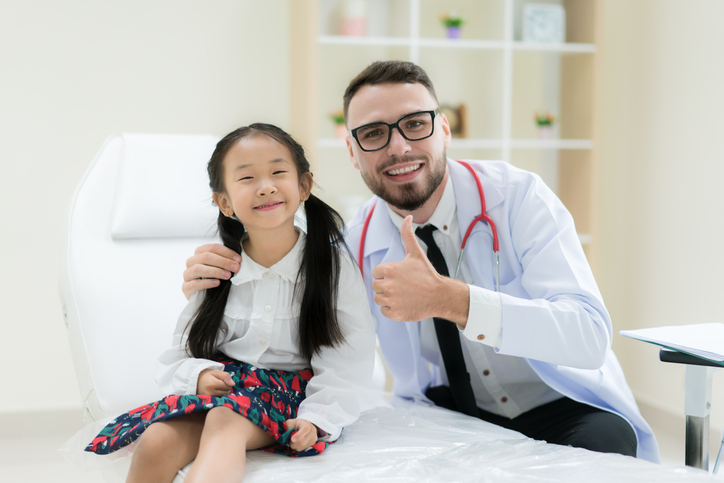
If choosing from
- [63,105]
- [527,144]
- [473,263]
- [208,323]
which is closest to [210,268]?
[208,323]

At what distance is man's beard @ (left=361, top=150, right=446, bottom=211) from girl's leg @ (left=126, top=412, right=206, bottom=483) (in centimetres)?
70

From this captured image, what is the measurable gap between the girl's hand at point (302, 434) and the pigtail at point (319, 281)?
0.52 feet

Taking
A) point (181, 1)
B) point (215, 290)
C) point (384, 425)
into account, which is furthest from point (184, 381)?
point (181, 1)

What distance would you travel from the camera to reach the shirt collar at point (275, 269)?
1270 millimetres

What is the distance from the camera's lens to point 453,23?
2.72 metres

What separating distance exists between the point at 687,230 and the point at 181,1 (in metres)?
2.36

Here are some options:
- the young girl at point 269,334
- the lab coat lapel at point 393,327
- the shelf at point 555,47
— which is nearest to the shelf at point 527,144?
the shelf at point 555,47

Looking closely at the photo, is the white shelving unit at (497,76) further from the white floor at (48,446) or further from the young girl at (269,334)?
the young girl at (269,334)

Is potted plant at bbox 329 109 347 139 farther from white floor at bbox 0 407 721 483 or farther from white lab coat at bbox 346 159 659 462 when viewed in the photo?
white floor at bbox 0 407 721 483

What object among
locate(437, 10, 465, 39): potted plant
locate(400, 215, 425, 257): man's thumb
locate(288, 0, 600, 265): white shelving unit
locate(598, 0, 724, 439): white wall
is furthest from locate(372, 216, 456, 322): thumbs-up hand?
locate(437, 10, 465, 39): potted plant

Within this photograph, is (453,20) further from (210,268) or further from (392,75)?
(210,268)

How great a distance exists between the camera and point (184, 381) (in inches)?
46.5

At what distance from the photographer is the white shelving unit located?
2.70 meters

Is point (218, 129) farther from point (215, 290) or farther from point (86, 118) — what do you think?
point (215, 290)
